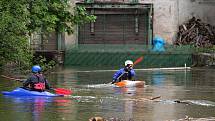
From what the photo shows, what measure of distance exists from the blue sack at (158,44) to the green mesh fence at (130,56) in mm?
326

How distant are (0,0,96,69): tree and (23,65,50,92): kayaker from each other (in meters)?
4.15

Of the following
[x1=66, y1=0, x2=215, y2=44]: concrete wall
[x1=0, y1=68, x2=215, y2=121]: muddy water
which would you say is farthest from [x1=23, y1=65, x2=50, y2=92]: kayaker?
[x1=66, y1=0, x2=215, y2=44]: concrete wall

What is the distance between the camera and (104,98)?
1998 centimetres

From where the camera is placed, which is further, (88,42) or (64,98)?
(88,42)

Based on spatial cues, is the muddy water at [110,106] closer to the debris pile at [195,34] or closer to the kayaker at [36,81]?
the kayaker at [36,81]

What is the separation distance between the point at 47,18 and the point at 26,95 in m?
8.40

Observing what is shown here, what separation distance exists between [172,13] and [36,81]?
3382 cm

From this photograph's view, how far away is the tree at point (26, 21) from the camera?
2400cm

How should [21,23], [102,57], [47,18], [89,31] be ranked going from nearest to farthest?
[21,23] < [47,18] < [102,57] < [89,31]

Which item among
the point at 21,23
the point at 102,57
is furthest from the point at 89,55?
the point at 21,23

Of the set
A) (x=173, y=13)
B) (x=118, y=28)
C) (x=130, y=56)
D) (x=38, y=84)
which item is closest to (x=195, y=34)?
(x=173, y=13)

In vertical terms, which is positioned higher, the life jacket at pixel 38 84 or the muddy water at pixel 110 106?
the life jacket at pixel 38 84

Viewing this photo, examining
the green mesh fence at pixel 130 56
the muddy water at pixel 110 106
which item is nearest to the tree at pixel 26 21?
the muddy water at pixel 110 106

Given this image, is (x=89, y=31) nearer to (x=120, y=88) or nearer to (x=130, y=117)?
(x=120, y=88)
